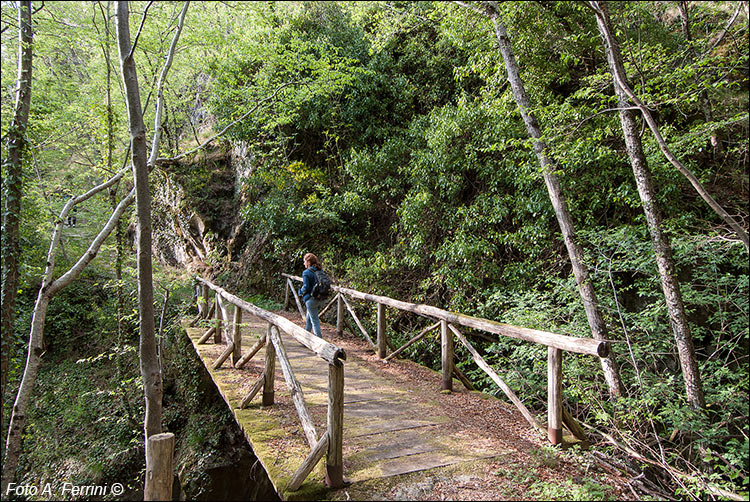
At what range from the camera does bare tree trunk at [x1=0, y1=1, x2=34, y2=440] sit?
19.2ft

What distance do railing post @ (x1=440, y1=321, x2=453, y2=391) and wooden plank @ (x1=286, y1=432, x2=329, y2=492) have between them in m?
2.36

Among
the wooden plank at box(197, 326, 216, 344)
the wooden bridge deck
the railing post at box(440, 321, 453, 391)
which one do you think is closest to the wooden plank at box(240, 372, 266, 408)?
the wooden bridge deck

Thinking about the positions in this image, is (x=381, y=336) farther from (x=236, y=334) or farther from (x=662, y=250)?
(x=662, y=250)

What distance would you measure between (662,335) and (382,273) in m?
5.21

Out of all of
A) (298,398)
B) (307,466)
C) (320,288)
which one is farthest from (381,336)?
(307,466)

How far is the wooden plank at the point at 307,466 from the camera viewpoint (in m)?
2.88

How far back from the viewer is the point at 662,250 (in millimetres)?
4289

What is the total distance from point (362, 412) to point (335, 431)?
4.61 ft

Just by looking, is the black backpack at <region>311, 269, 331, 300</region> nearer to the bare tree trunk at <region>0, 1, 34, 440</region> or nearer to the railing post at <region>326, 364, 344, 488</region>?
the railing post at <region>326, 364, 344, 488</region>

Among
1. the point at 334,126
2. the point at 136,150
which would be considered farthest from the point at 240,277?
the point at 136,150

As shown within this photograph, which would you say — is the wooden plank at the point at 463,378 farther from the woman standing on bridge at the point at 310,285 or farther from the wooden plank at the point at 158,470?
the wooden plank at the point at 158,470

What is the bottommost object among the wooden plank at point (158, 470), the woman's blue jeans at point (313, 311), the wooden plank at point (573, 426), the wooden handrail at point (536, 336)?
the wooden plank at point (573, 426)

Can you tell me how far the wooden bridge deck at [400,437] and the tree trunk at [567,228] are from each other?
4.09 feet

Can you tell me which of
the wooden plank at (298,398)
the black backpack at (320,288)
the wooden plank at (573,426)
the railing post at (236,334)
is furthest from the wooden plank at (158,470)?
the black backpack at (320,288)
